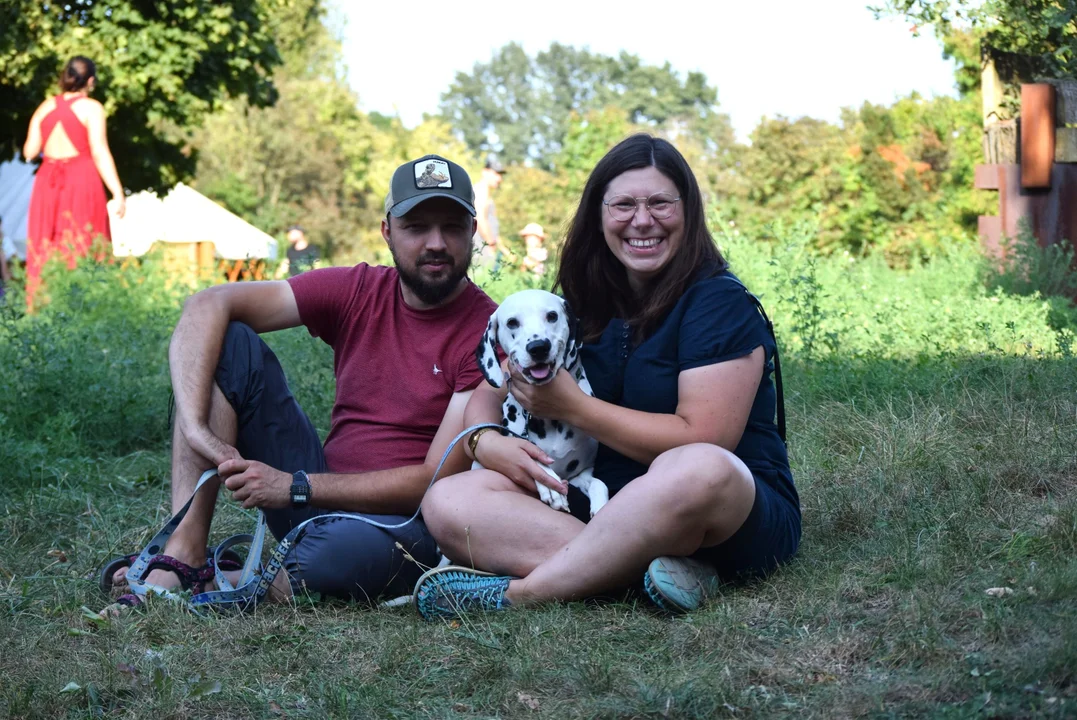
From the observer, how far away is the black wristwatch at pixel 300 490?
11.7 ft

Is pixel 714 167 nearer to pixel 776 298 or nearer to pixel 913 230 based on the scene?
pixel 913 230

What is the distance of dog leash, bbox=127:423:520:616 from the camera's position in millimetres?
3533

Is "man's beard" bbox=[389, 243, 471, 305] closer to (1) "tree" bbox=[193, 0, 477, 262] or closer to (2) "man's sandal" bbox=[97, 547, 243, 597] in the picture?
(2) "man's sandal" bbox=[97, 547, 243, 597]

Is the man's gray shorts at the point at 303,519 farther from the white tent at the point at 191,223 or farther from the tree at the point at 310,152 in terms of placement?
the tree at the point at 310,152

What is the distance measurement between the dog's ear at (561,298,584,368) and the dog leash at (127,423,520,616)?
0.31m

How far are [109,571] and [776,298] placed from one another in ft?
15.2

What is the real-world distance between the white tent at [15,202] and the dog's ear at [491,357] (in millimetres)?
15589

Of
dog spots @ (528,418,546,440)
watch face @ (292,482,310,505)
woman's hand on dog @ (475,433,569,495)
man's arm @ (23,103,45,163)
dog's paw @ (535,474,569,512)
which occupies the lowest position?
dog's paw @ (535,474,569,512)

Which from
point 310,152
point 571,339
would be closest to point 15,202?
point 310,152

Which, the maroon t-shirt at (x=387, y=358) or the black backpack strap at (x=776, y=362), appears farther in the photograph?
the maroon t-shirt at (x=387, y=358)

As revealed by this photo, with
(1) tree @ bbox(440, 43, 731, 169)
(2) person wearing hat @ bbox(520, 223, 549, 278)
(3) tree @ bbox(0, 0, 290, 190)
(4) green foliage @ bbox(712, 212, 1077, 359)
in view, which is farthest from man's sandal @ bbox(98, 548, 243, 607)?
(1) tree @ bbox(440, 43, 731, 169)

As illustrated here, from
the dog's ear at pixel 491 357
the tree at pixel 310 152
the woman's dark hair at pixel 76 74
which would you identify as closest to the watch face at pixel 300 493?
the dog's ear at pixel 491 357

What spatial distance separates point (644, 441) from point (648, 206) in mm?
695

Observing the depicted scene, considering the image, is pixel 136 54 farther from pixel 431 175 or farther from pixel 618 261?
pixel 618 261
